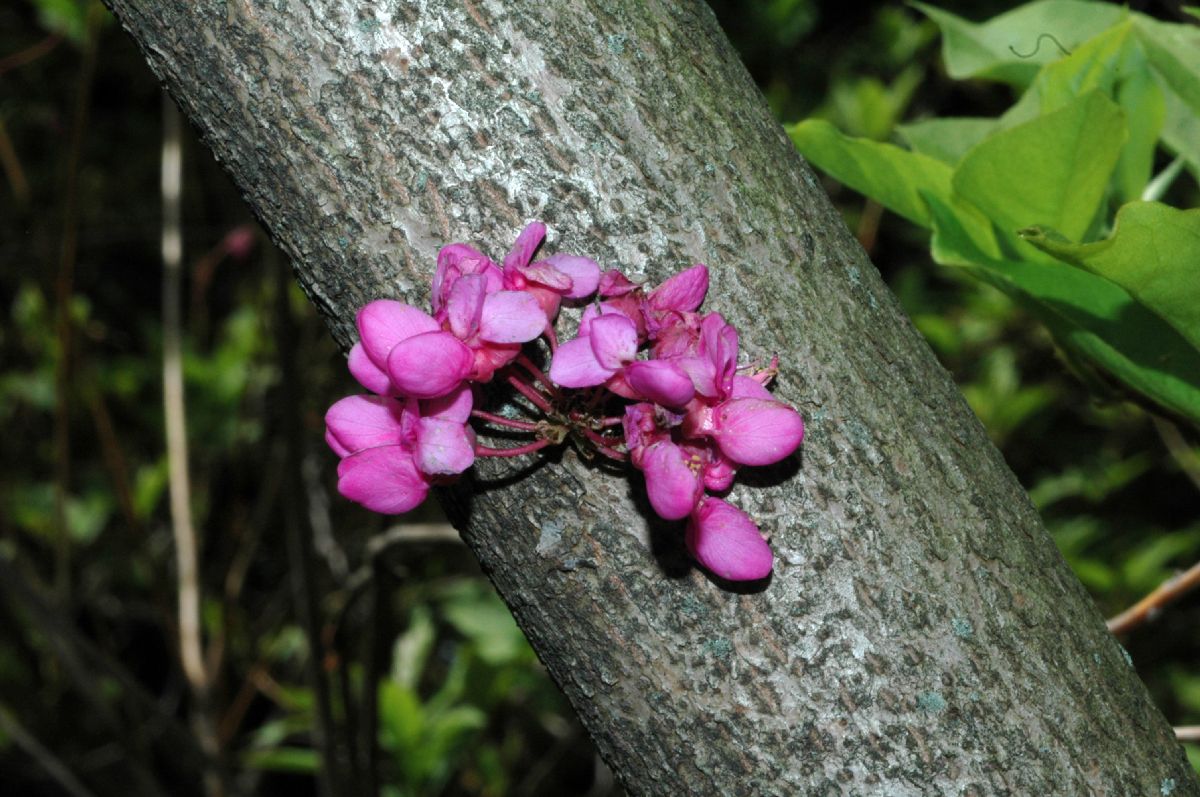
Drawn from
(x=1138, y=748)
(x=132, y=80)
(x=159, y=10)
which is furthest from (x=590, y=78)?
(x=132, y=80)

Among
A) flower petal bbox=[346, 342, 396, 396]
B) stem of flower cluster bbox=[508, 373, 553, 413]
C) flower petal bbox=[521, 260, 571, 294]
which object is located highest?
flower petal bbox=[521, 260, 571, 294]

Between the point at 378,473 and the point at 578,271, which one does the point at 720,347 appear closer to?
the point at 578,271

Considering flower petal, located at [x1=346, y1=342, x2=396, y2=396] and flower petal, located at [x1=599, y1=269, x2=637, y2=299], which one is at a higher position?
flower petal, located at [x1=599, y1=269, x2=637, y2=299]

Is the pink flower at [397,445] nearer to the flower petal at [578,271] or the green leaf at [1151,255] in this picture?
the flower petal at [578,271]

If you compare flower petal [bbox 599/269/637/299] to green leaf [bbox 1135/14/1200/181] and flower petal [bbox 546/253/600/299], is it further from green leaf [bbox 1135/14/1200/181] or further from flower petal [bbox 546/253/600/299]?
green leaf [bbox 1135/14/1200/181]

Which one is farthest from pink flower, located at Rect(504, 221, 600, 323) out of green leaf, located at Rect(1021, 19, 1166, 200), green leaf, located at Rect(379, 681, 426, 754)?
green leaf, located at Rect(379, 681, 426, 754)

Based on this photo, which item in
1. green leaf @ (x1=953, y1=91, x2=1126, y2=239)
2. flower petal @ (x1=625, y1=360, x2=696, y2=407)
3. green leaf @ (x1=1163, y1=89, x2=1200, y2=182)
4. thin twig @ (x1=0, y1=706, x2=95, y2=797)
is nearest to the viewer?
flower petal @ (x1=625, y1=360, x2=696, y2=407)

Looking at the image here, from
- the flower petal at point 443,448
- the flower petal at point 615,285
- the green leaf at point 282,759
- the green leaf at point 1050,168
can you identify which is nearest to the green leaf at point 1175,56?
the green leaf at point 1050,168

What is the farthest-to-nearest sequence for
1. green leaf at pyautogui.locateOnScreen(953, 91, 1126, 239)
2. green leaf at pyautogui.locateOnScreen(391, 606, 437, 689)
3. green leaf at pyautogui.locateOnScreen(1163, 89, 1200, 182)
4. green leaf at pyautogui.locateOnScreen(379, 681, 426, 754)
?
green leaf at pyautogui.locateOnScreen(391, 606, 437, 689), green leaf at pyautogui.locateOnScreen(379, 681, 426, 754), green leaf at pyautogui.locateOnScreen(1163, 89, 1200, 182), green leaf at pyautogui.locateOnScreen(953, 91, 1126, 239)
